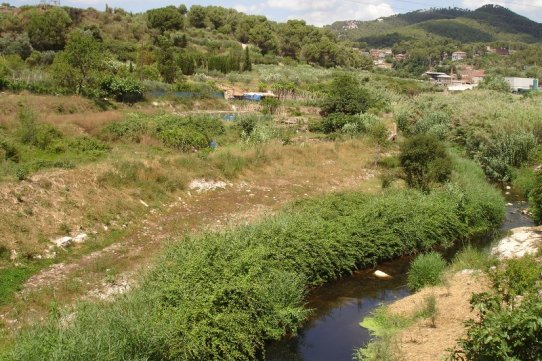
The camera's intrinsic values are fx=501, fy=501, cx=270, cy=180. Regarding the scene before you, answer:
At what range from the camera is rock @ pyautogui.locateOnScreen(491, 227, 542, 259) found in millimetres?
14909

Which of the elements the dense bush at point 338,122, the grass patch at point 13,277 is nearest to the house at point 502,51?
the dense bush at point 338,122

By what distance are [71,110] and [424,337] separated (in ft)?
80.2

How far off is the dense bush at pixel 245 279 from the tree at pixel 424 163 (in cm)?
238

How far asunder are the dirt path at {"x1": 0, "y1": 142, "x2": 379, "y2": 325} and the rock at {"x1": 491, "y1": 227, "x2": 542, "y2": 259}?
6976 mm

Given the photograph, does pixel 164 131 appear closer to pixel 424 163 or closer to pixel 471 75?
pixel 424 163

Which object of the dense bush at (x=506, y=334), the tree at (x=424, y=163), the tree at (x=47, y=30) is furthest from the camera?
the tree at (x=47, y=30)

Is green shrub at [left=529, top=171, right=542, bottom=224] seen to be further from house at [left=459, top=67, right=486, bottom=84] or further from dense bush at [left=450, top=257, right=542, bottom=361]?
house at [left=459, top=67, right=486, bottom=84]

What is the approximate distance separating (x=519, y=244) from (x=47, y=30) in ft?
204

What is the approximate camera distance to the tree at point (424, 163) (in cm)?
2088

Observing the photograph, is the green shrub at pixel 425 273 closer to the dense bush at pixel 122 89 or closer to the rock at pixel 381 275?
Result: the rock at pixel 381 275

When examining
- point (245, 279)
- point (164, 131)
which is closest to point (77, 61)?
point (164, 131)

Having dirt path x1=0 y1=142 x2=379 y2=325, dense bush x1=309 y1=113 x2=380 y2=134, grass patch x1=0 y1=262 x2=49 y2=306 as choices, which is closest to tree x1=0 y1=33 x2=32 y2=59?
dense bush x1=309 y1=113 x2=380 y2=134

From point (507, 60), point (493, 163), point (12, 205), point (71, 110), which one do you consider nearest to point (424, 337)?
point (12, 205)

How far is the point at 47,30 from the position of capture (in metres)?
62.3
